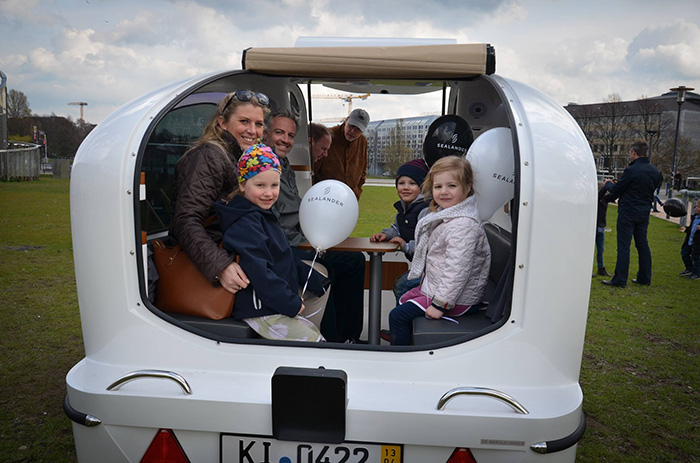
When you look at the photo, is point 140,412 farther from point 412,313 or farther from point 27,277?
point 27,277

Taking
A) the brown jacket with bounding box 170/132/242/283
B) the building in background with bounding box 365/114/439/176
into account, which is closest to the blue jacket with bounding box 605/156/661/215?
the building in background with bounding box 365/114/439/176

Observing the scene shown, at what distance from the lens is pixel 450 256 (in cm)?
252

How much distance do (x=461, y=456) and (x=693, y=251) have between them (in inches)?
333

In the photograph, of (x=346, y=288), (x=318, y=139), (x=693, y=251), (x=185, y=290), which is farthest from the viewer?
(x=693, y=251)

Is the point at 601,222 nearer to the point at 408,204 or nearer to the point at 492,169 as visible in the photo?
the point at 408,204

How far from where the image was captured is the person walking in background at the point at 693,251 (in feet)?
28.1

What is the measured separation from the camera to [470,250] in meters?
2.52

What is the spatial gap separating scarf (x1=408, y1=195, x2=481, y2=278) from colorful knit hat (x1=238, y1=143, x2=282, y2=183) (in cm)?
79

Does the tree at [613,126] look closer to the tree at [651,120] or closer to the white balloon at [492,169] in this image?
the tree at [651,120]

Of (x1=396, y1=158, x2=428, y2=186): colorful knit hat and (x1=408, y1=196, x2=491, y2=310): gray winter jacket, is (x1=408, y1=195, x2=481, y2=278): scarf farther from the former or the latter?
(x1=396, y1=158, x2=428, y2=186): colorful knit hat

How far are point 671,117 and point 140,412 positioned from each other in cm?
5414

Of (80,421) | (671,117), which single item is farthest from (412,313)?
(671,117)

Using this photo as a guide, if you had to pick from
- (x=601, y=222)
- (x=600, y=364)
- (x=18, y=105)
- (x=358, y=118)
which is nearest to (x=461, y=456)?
(x=600, y=364)

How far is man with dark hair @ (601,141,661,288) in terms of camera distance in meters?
7.54
